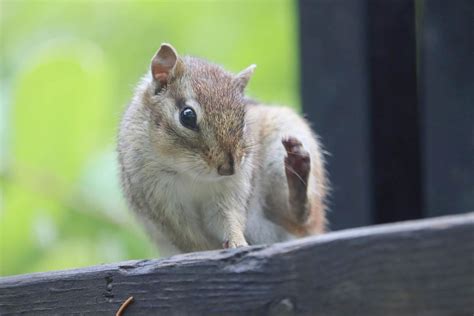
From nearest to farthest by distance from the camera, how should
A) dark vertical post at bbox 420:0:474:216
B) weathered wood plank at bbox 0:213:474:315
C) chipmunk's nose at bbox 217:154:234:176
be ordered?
weathered wood plank at bbox 0:213:474:315, chipmunk's nose at bbox 217:154:234:176, dark vertical post at bbox 420:0:474:216

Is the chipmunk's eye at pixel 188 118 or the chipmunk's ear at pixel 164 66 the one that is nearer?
the chipmunk's eye at pixel 188 118

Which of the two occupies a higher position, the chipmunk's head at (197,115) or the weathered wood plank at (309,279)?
the chipmunk's head at (197,115)

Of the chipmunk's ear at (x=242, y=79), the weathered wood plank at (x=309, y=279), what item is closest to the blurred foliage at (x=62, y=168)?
the chipmunk's ear at (x=242, y=79)

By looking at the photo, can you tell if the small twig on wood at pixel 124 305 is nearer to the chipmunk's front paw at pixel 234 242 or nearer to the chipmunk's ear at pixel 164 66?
the chipmunk's front paw at pixel 234 242

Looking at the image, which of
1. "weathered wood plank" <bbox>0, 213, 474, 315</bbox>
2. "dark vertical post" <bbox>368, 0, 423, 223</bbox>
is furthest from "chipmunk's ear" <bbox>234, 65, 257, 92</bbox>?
"weathered wood plank" <bbox>0, 213, 474, 315</bbox>

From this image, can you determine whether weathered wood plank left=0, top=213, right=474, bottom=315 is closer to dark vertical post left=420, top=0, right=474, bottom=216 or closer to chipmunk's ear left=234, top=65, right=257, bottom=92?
chipmunk's ear left=234, top=65, right=257, bottom=92

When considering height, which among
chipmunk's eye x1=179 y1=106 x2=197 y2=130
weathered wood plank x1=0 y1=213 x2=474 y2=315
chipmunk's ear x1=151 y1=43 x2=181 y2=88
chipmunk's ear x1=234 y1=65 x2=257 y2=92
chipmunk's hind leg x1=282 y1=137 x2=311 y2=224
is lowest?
weathered wood plank x1=0 y1=213 x2=474 y2=315

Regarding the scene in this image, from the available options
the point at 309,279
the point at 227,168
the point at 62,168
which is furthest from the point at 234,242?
the point at 309,279

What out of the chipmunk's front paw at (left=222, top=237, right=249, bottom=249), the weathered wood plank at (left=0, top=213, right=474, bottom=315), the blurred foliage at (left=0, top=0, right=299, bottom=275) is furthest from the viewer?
the blurred foliage at (left=0, top=0, right=299, bottom=275)

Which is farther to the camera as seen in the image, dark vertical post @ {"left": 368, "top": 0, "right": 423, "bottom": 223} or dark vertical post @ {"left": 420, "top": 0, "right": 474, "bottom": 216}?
dark vertical post @ {"left": 368, "top": 0, "right": 423, "bottom": 223}
